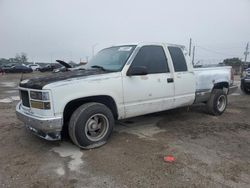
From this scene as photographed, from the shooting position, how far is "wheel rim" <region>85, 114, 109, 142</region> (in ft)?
13.1

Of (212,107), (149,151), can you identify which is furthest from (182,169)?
(212,107)

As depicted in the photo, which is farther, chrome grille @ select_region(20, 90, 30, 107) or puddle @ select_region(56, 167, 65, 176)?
chrome grille @ select_region(20, 90, 30, 107)

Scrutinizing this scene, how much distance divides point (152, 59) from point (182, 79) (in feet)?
3.04

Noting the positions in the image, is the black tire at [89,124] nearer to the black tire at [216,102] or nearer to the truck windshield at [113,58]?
the truck windshield at [113,58]

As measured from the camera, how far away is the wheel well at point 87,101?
398cm

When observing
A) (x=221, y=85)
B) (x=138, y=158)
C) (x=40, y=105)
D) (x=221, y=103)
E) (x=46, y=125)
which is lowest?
(x=138, y=158)

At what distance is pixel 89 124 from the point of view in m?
3.99

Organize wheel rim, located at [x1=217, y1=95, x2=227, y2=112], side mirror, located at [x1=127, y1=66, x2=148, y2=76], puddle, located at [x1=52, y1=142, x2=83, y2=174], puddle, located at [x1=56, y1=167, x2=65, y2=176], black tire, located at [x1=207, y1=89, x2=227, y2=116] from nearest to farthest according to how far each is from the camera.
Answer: puddle, located at [x1=56, y1=167, x2=65, y2=176] → puddle, located at [x1=52, y1=142, x2=83, y2=174] → side mirror, located at [x1=127, y1=66, x2=148, y2=76] → black tire, located at [x1=207, y1=89, x2=227, y2=116] → wheel rim, located at [x1=217, y1=95, x2=227, y2=112]

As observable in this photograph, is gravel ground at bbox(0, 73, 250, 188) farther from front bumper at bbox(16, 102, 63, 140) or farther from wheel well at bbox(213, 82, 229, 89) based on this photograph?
wheel well at bbox(213, 82, 229, 89)

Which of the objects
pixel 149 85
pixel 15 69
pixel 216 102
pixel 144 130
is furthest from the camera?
pixel 15 69

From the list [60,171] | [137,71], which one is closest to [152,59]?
[137,71]

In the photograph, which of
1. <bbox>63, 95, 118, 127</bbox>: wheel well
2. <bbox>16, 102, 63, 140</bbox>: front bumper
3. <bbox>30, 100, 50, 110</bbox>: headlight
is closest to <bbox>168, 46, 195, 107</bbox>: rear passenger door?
<bbox>63, 95, 118, 127</bbox>: wheel well

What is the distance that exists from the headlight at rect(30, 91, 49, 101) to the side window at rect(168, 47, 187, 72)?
9.54ft

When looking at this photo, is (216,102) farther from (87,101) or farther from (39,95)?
(39,95)
